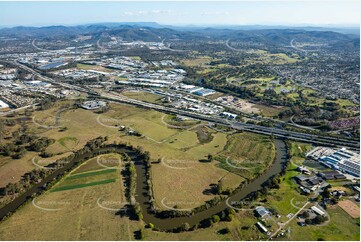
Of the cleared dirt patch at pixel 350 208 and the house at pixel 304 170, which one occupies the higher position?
the house at pixel 304 170

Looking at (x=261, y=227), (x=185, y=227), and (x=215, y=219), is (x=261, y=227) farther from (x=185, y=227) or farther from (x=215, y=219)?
(x=185, y=227)

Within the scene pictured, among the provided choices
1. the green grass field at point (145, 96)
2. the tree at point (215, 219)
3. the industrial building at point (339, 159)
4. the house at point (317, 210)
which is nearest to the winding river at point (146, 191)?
the tree at point (215, 219)

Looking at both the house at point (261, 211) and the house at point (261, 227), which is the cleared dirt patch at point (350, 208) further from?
the house at point (261, 227)

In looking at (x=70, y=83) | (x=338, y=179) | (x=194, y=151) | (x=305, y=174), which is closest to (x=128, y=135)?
(x=194, y=151)

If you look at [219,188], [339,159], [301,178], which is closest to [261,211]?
[219,188]

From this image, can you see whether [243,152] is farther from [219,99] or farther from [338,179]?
[219,99]

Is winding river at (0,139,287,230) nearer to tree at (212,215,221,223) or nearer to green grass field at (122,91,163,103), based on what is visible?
tree at (212,215,221,223)
